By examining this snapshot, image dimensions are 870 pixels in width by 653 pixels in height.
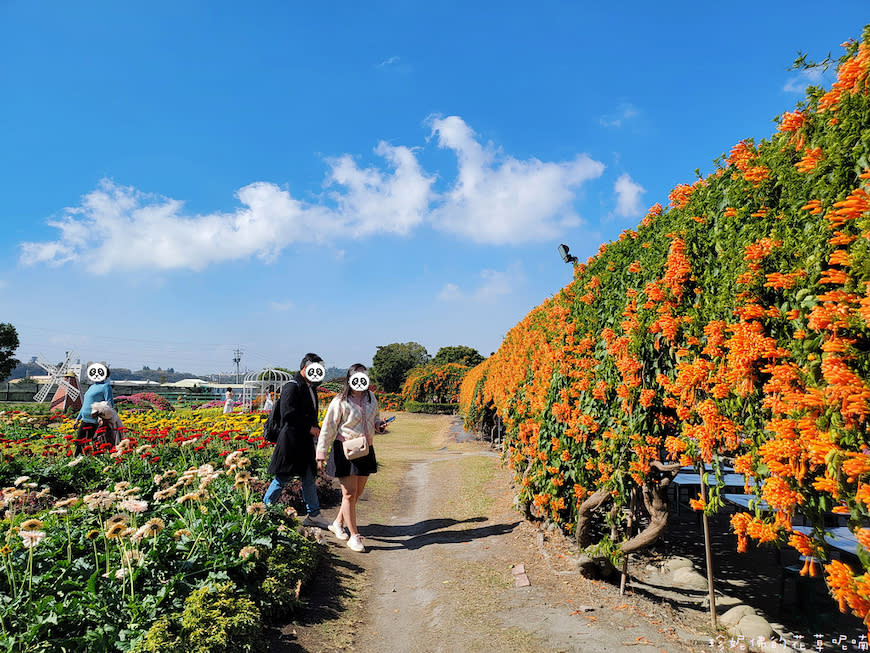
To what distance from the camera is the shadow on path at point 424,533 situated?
19.4 ft

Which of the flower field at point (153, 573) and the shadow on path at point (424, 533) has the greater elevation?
the flower field at point (153, 573)

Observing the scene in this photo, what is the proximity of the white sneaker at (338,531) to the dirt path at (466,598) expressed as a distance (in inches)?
2.6

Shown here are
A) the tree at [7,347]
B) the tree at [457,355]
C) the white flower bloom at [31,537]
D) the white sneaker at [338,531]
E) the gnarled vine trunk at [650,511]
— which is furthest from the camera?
the tree at [457,355]

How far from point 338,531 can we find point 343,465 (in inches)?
36.3

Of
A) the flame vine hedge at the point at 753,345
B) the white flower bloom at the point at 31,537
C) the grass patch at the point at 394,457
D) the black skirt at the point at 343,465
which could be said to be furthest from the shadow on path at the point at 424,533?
the white flower bloom at the point at 31,537

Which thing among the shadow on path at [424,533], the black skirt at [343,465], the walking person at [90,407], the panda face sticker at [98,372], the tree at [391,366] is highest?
the tree at [391,366]

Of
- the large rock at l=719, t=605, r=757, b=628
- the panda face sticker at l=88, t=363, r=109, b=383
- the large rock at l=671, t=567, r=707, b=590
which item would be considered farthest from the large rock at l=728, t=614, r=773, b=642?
the panda face sticker at l=88, t=363, r=109, b=383

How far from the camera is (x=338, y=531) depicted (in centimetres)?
576

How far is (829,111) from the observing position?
92.1 inches

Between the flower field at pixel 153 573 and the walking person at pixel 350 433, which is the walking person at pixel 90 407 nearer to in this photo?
the flower field at pixel 153 573

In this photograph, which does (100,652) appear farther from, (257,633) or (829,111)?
(829,111)

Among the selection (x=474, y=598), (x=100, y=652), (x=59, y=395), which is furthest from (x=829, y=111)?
(x=59, y=395)

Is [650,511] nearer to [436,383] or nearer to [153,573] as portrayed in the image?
[153,573]

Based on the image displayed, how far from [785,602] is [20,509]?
7.59 m
